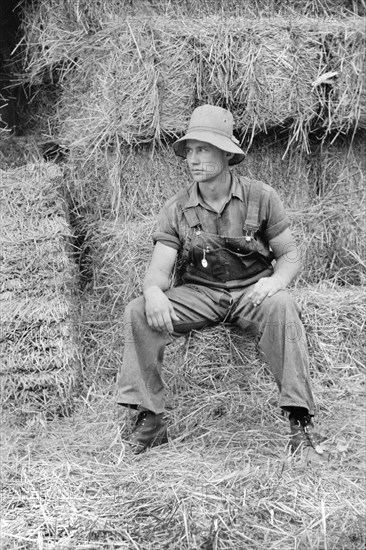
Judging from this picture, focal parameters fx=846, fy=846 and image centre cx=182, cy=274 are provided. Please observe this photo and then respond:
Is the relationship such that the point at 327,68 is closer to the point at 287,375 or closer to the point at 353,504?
the point at 287,375

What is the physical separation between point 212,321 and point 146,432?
22.3 inches

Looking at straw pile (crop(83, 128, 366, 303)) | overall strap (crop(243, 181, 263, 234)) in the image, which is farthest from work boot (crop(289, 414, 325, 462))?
straw pile (crop(83, 128, 366, 303))

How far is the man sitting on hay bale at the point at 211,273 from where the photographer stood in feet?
11.2

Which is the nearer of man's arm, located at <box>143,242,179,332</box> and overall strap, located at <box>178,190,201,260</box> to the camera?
man's arm, located at <box>143,242,179,332</box>

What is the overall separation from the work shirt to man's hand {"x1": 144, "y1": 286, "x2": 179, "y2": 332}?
1.11ft

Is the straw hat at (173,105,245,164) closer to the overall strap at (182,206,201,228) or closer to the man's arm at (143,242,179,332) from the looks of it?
the overall strap at (182,206,201,228)

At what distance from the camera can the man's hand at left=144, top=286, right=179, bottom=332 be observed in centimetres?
343

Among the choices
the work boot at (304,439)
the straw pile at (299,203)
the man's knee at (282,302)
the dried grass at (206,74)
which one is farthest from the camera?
the straw pile at (299,203)

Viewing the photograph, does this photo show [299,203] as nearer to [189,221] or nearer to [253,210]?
[253,210]

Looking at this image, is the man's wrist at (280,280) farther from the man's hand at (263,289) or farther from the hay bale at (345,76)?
the hay bale at (345,76)

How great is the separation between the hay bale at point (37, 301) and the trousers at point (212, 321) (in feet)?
1.81

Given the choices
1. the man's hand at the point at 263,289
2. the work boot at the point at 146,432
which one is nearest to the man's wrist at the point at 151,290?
the man's hand at the point at 263,289

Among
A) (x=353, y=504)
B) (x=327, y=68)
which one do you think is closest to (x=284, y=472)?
(x=353, y=504)

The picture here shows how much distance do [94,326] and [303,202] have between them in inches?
51.2
